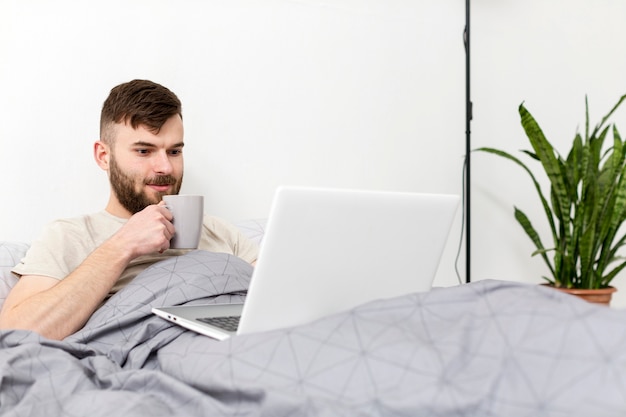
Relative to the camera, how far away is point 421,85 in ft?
8.70

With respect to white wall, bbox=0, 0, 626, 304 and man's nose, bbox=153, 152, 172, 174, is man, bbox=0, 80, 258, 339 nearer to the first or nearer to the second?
man's nose, bbox=153, 152, 172, 174

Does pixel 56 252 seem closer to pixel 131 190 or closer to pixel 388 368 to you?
pixel 131 190

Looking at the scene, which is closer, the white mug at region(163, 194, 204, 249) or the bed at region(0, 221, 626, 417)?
the bed at region(0, 221, 626, 417)

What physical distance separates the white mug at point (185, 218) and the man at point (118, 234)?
18 millimetres

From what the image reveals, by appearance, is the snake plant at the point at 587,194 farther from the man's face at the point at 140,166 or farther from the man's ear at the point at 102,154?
the man's ear at the point at 102,154

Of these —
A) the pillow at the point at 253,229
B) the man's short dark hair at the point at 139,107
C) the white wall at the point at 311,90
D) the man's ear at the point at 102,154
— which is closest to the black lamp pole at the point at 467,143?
the white wall at the point at 311,90

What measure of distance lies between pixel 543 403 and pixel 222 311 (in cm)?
64

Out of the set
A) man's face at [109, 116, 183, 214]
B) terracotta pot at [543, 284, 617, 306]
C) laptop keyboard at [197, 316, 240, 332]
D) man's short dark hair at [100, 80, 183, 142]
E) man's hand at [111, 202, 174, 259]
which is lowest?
terracotta pot at [543, 284, 617, 306]

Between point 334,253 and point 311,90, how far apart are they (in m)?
1.51

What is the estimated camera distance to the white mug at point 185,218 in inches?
57.8

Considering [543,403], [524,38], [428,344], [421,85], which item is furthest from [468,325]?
[524,38]

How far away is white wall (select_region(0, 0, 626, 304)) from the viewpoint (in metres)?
1.98

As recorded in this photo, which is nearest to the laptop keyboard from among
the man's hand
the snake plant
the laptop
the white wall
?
the laptop

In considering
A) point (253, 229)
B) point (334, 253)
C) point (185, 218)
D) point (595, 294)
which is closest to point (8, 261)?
point (185, 218)
